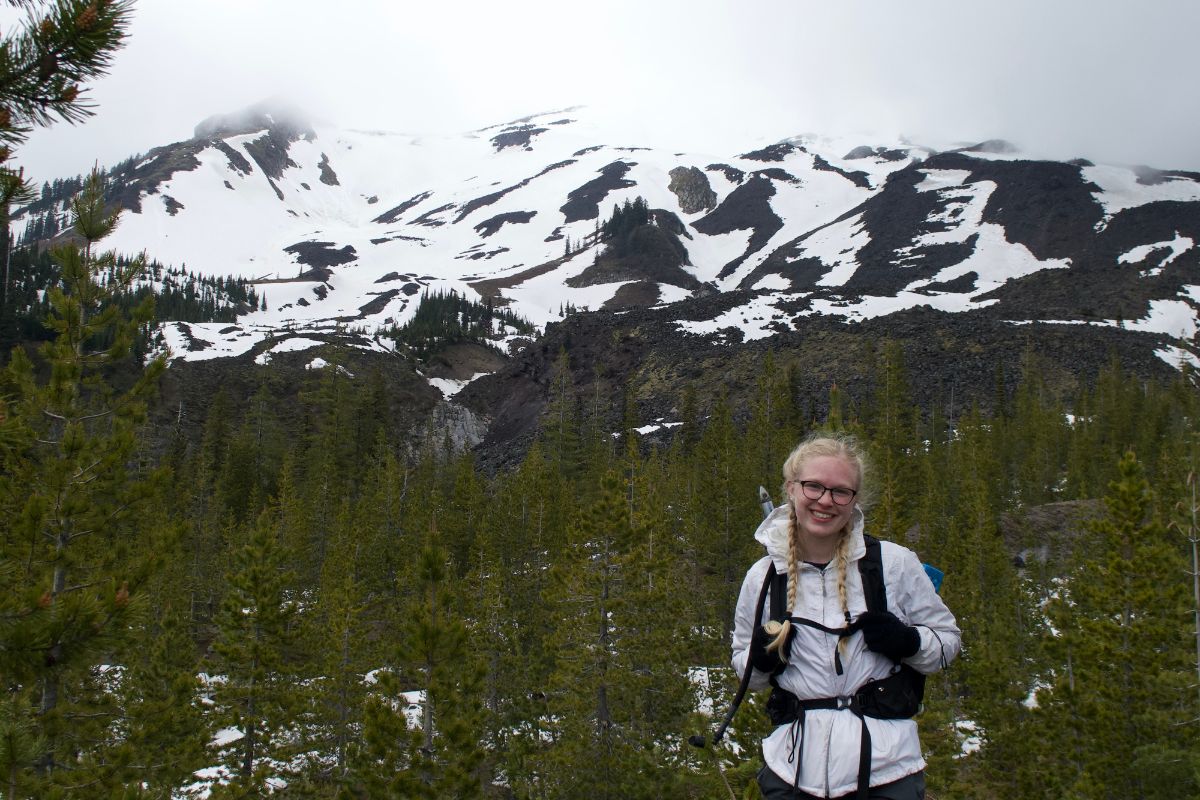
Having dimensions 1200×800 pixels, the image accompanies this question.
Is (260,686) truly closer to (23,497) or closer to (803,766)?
(23,497)

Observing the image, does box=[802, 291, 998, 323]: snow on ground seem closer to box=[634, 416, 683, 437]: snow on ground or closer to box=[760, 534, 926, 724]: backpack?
box=[634, 416, 683, 437]: snow on ground

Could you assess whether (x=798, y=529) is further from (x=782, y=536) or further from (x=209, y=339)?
(x=209, y=339)

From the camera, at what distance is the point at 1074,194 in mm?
125938

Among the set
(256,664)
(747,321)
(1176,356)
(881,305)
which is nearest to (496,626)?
(256,664)

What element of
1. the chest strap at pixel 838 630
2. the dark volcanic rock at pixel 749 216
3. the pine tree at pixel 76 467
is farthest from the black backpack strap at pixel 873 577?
the dark volcanic rock at pixel 749 216

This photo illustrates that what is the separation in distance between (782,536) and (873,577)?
1.42 ft

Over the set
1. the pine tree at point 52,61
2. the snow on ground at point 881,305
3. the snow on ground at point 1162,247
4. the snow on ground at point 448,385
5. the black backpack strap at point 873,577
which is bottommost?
the black backpack strap at point 873,577

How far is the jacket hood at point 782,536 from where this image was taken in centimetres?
326

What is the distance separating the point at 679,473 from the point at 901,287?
78677 mm

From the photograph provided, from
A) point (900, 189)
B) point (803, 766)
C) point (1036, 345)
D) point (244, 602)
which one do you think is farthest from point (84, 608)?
point (900, 189)

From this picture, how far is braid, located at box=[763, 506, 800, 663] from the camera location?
3064mm

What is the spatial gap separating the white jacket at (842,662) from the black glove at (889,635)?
71 mm

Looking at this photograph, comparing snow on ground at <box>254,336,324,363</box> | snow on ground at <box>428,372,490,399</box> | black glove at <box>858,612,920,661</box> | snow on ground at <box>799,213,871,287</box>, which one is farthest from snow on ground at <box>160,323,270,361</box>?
snow on ground at <box>799,213,871,287</box>

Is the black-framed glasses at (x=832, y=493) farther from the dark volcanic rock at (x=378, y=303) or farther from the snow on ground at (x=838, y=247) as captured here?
the dark volcanic rock at (x=378, y=303)
